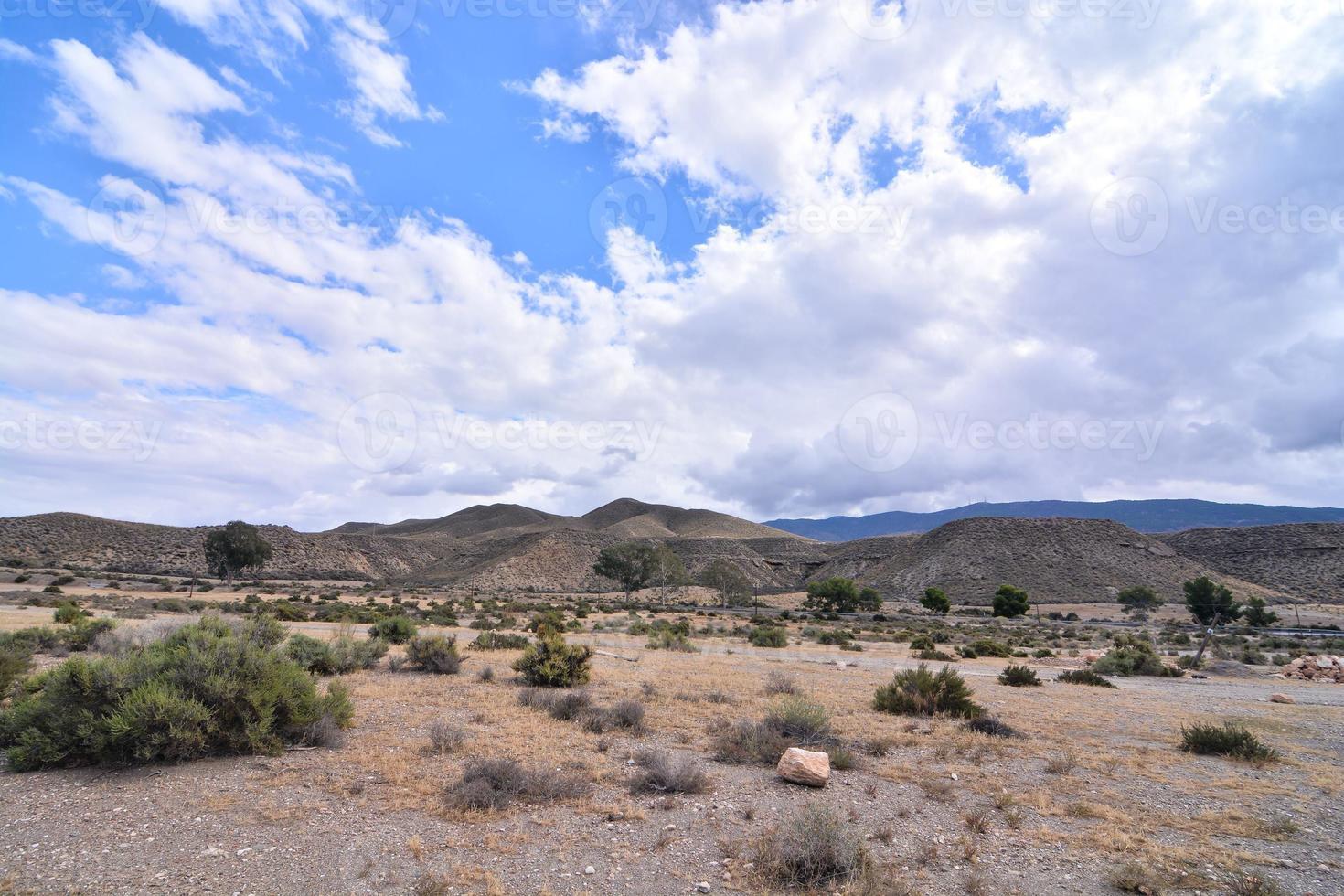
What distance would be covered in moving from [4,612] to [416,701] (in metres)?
27.9

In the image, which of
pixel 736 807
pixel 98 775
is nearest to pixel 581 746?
pixel 736 807

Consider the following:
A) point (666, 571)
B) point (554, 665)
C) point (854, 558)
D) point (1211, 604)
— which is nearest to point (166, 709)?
point (554, 665)

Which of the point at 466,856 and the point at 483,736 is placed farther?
the point at 483,736

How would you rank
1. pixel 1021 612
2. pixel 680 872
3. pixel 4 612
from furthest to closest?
1. pixel 1021 612
2. pixel 4 612
3. pixel 680 872

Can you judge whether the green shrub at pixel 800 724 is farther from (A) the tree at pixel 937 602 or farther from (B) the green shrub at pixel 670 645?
(A) the tree at pixel 937 602

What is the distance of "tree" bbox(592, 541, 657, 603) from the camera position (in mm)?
67688

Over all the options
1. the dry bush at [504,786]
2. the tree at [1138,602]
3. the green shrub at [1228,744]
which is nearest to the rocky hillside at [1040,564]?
the tree at [1138,602]

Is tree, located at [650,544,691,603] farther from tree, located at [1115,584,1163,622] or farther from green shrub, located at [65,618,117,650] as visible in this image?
green shrub, located at [65,618,117,650]

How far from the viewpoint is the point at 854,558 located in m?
106

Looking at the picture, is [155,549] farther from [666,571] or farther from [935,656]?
[935,656]

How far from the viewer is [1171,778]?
9164 mm

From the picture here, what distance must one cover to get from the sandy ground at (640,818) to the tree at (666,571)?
58.7m

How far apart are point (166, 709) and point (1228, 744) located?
1522 cm

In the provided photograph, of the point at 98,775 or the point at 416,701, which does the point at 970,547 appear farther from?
the point at 98,775
